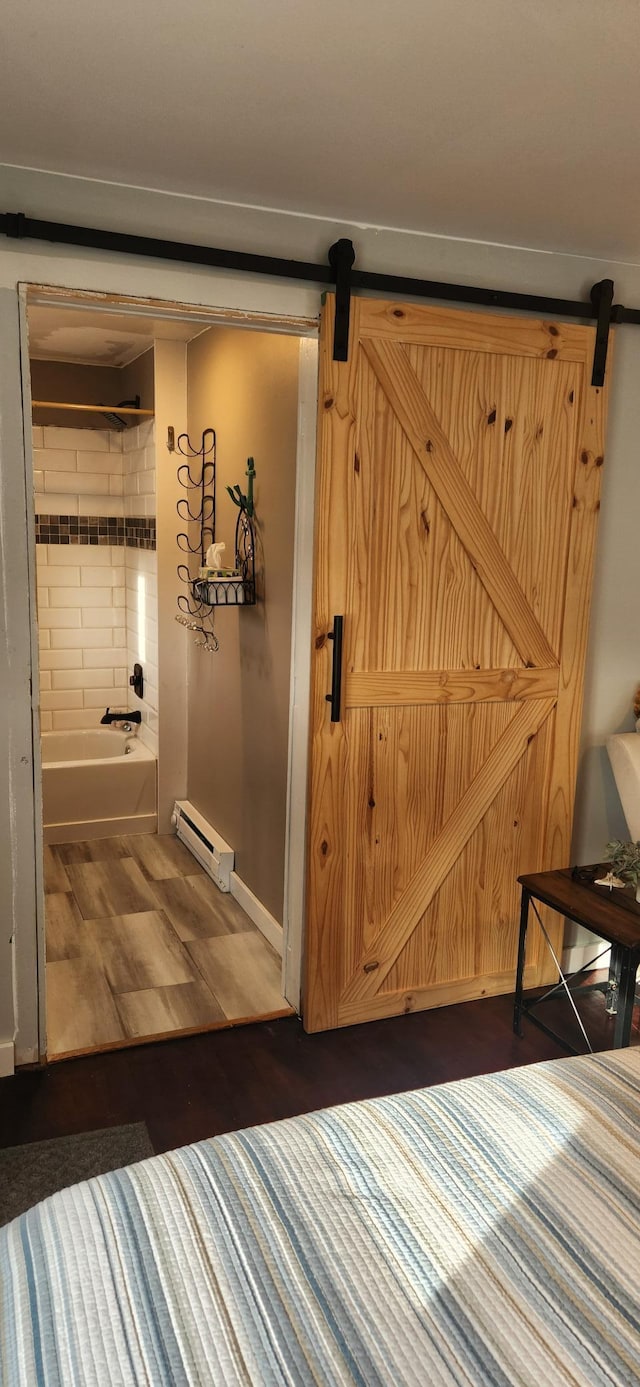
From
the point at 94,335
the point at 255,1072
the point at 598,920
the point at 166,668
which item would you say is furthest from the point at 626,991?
the point at 94,335

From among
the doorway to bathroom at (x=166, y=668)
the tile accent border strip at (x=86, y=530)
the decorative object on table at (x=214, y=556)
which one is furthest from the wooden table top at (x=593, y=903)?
the tile accent border strip at (x=86, y=530)

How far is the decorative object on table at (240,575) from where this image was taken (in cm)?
377

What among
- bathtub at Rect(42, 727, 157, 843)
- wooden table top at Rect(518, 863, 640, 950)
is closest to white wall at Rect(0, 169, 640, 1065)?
wooden table top at Rect(518, 863, 640, 950)

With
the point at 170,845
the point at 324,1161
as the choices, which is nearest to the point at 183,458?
the point at 170,845

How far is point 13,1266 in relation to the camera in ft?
3.65

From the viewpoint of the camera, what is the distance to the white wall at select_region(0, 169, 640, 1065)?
2.42 metres

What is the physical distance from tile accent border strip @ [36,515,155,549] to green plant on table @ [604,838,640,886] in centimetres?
327

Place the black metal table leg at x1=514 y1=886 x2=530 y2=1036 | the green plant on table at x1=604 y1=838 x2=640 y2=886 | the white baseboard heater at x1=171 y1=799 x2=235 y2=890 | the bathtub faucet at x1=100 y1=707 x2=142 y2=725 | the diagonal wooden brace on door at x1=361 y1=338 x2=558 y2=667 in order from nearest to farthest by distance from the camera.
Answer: the diagonal wooden brace on door at x1=361 y1=338 x2=558 y2=667 → the green plant on table at x1=604 y1=838 x2=640 y2=886 → the black metal table leg at x1=514 y1=886 x2=530 y2=1036 → the white baseboard heater at x1=171 y1=799 x2=235 y2=890 → the bathtub faucet at x1=100 y1=707 x2=142 y2=725

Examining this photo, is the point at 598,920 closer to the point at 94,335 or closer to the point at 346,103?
the point at 346,103

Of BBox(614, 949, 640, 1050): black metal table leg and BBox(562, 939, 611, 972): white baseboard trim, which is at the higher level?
BBox(614, 949, 640, 1050): black metal table leg

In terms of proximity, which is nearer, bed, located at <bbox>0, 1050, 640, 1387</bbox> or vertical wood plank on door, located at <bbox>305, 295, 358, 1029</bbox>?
bed, located at <bbox>0, 1050, 640, 1387</bbox>

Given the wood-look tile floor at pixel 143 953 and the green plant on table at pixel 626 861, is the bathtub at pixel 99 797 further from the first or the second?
the green plant on table at pixel 626 861

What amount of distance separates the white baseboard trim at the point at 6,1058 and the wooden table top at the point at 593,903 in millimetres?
1627

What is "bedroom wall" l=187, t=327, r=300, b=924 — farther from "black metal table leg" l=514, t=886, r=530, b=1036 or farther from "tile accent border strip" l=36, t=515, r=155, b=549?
"tile accent border strip" l=36, t=515, r=155, b=549
